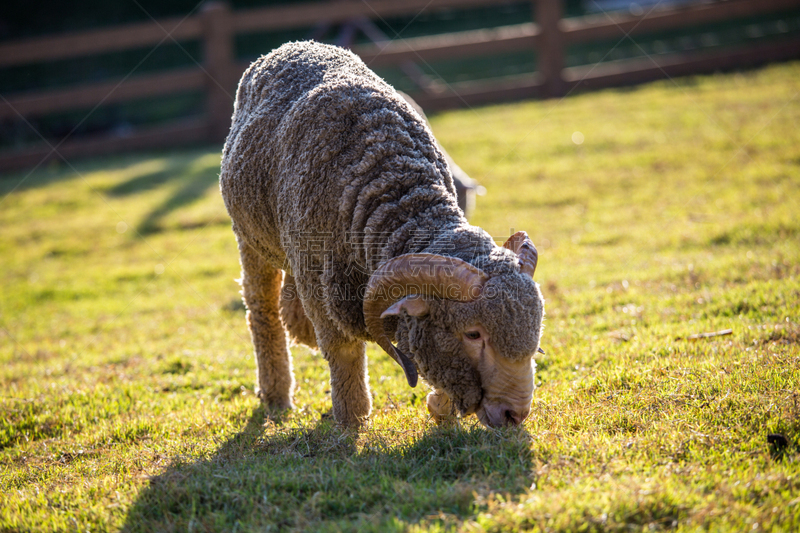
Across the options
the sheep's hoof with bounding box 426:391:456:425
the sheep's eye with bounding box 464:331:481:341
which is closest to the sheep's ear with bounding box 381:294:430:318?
the sheep's eye with bounding box 464:331:481:341

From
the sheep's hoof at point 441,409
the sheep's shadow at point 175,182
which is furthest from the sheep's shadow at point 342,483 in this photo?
the sheep's shadow at point 175,182

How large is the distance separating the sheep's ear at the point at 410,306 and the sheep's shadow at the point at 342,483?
2.35ft

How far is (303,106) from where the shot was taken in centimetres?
413

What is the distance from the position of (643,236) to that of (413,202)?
5263 millimetres

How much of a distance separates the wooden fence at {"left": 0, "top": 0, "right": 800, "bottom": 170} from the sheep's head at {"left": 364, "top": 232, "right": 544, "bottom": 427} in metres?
10.7

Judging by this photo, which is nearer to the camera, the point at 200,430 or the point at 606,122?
the point at 200,430

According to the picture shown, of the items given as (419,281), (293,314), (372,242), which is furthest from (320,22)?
(419,281)

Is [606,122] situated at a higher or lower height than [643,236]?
higher

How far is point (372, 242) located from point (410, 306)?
1.64 ft

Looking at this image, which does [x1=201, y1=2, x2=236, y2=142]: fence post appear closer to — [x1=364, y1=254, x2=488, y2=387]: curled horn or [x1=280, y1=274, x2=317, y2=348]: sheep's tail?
[x1=280, y1=274, x2=317, y2=348]: sheep's tail

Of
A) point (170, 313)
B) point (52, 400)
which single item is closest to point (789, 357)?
point (52, 400)

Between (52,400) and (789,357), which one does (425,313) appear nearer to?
(789,357)

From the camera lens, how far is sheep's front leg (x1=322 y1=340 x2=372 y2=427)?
13.3 feet

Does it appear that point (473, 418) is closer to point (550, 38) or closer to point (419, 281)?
point (419, 281)
